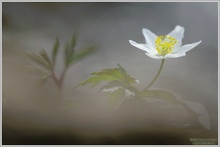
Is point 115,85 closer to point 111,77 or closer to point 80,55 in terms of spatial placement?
point 111,77

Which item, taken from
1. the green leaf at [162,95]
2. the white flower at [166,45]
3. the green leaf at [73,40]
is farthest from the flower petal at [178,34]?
the green leaf at [73,40]

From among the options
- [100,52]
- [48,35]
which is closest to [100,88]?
[100,52]

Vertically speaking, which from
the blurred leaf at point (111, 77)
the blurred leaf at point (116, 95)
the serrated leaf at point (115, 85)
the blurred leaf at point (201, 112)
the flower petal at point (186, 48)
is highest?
the flower petal at point (186, 48)

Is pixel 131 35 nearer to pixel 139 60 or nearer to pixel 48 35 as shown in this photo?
pixel 139 60

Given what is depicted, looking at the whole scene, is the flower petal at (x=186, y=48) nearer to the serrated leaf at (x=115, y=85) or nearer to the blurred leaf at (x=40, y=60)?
the serrated leaf at (x=115, y=85)

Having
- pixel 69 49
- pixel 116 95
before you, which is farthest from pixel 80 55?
pixel 116 95

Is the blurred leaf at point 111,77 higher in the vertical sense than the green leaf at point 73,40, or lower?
lower

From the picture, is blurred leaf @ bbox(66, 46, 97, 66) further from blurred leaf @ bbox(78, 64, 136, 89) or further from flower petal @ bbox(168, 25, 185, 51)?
flower petal @ bbox(168, 25, 185, 51)
